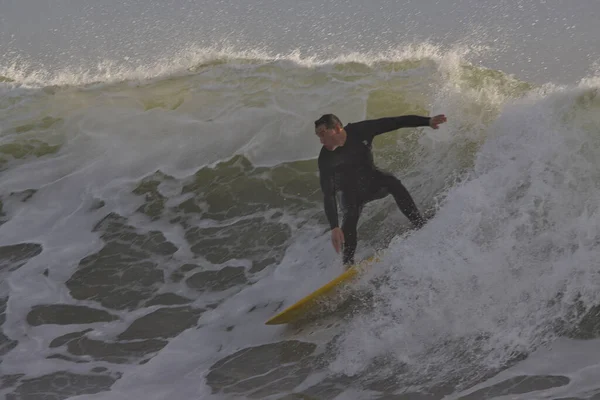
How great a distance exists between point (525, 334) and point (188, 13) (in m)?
10.4

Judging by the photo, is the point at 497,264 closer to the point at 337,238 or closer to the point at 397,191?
the point at 397,191

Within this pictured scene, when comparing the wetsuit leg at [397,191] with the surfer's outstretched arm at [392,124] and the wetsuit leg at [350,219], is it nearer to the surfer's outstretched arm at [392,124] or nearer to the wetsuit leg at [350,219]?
the wetsuit leg at [350,219]

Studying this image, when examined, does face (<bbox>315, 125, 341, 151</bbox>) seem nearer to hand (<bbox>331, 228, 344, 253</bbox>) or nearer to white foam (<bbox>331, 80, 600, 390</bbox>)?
hand (<bbox>331, 228, 344, 253</bbox>)

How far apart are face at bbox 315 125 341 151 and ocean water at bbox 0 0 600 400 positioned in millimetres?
1042

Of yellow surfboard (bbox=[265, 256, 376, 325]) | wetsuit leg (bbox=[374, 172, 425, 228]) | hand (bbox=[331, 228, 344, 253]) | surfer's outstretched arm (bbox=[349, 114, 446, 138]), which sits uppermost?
surfer's outstretched arm (bbox=[349, 114, 446, 138])

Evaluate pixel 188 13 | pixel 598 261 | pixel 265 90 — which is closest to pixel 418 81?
pixel 265 90

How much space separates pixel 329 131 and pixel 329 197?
20.2 inches

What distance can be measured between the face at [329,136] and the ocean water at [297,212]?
3.42 ft

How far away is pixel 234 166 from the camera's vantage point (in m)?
9.95

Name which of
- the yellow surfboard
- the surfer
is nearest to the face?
the surfer

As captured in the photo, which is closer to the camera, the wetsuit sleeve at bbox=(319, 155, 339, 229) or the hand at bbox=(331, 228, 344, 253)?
the hand at bbox=(331, 228, 344, 253)

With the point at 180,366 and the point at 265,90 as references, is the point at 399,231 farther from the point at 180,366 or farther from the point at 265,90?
the point at 265,90

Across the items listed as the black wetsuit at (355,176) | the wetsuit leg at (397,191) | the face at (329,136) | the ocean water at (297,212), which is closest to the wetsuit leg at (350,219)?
the black wetsuit at (355,176)

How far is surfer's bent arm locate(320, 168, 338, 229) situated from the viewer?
6.80m
